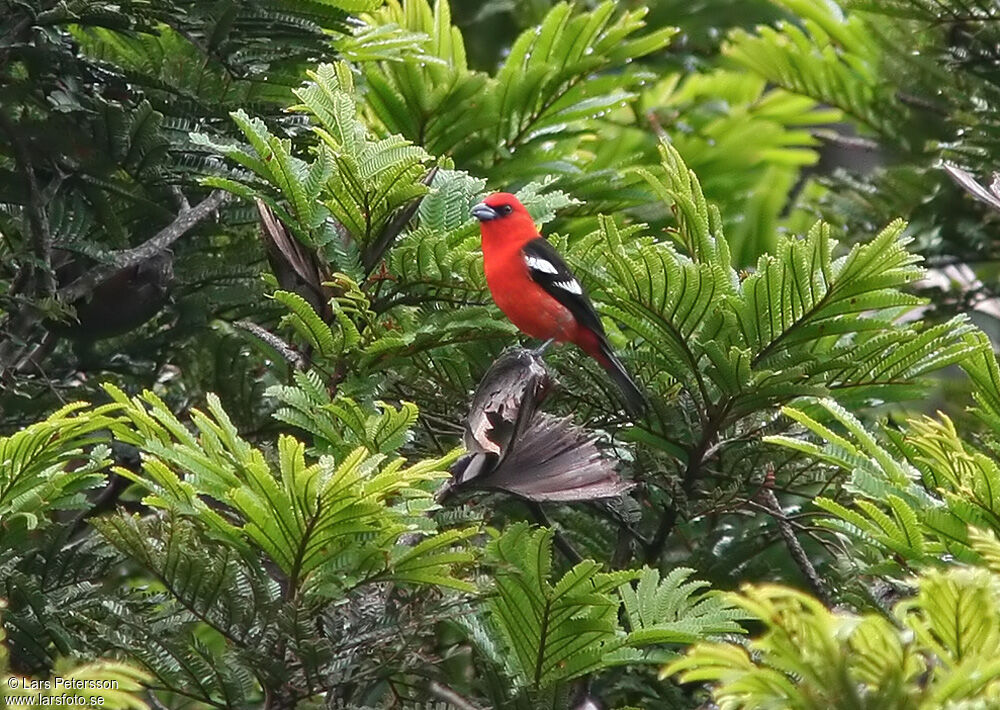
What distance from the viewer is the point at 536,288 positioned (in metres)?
3.88

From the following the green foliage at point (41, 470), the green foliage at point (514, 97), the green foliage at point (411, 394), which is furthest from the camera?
the green foliage at point (514, 97)

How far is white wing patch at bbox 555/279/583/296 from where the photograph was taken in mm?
3987

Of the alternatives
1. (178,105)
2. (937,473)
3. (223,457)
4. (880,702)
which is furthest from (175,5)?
(880,702)

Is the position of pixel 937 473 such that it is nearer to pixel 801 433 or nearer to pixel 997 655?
pixel 801 433

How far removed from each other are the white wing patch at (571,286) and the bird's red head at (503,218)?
18cm

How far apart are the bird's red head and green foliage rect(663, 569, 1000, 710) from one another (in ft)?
7.45

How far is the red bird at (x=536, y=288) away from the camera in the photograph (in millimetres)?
3399

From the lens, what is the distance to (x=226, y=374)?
3.85 m

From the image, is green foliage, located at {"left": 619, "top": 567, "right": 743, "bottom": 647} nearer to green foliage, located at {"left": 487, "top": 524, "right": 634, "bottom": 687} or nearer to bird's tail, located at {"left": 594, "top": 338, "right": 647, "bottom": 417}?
green foliage, located at {"left": 487, "top": 524, "right": 634, "bottom": 687}

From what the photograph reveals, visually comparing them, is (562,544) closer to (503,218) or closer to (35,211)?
(503,218)

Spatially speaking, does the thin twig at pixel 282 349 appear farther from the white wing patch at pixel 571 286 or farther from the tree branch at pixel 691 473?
the white wing patch at pixel 571 286

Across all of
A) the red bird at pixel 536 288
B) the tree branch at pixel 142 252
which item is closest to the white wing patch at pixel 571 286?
the red bird at pixel 536 288

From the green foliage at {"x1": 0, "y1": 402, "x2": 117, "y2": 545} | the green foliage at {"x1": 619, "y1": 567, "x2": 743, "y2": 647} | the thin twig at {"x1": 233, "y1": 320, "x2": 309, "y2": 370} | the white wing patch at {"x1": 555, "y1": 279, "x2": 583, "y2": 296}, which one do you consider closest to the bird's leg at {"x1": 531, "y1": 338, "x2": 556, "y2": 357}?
the white wing patch at {"x1": 555, "y1": 279, "x2": 583, "y2": 296}

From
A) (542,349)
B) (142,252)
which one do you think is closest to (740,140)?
(542,349)
